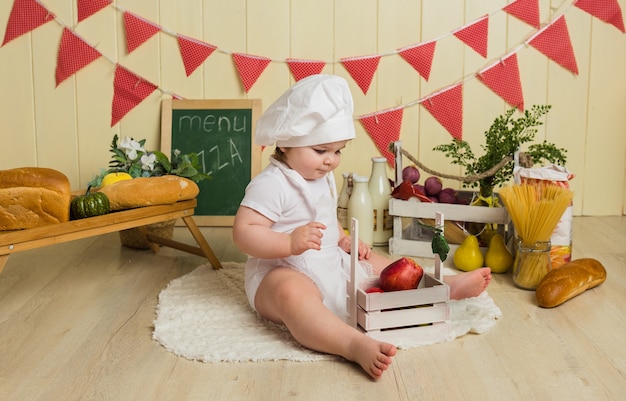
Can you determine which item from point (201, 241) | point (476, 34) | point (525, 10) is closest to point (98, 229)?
point (201, 241)

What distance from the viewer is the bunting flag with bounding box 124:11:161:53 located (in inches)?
109

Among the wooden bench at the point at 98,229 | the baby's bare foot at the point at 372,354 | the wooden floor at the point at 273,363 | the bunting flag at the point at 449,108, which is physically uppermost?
the bunting flag at the point at 449,108

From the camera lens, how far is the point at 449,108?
2834 mm

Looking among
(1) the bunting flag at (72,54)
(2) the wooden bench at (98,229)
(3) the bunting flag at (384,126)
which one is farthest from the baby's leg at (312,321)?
(1) the bunting flag at (72,54)

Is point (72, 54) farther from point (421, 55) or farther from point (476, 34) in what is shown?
point (476, 34)

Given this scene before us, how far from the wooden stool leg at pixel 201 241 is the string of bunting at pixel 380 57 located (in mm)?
820

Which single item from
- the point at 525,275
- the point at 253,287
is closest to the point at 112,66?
the point at 253,287

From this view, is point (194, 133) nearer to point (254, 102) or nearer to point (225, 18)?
point (254, 102)

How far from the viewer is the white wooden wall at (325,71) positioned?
110 inches

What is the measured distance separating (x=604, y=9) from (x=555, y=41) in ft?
0.68

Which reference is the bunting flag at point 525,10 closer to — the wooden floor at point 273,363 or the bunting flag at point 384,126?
the bunting flag at point 384,126

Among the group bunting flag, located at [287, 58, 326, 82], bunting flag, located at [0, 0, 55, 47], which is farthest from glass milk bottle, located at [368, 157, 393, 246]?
bunting flag, located at [0, 0, 55, 47]

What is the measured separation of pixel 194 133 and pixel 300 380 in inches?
61.9

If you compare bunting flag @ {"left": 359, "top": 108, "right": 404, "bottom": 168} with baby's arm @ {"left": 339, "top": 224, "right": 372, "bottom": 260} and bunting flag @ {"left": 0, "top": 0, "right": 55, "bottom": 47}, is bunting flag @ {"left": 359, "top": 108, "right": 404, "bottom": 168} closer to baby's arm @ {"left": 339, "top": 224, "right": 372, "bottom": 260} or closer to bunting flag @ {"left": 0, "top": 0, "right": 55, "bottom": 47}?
baby's arm @ {"left": 339, "top": 224, "right": 372, "bottom": 260}
